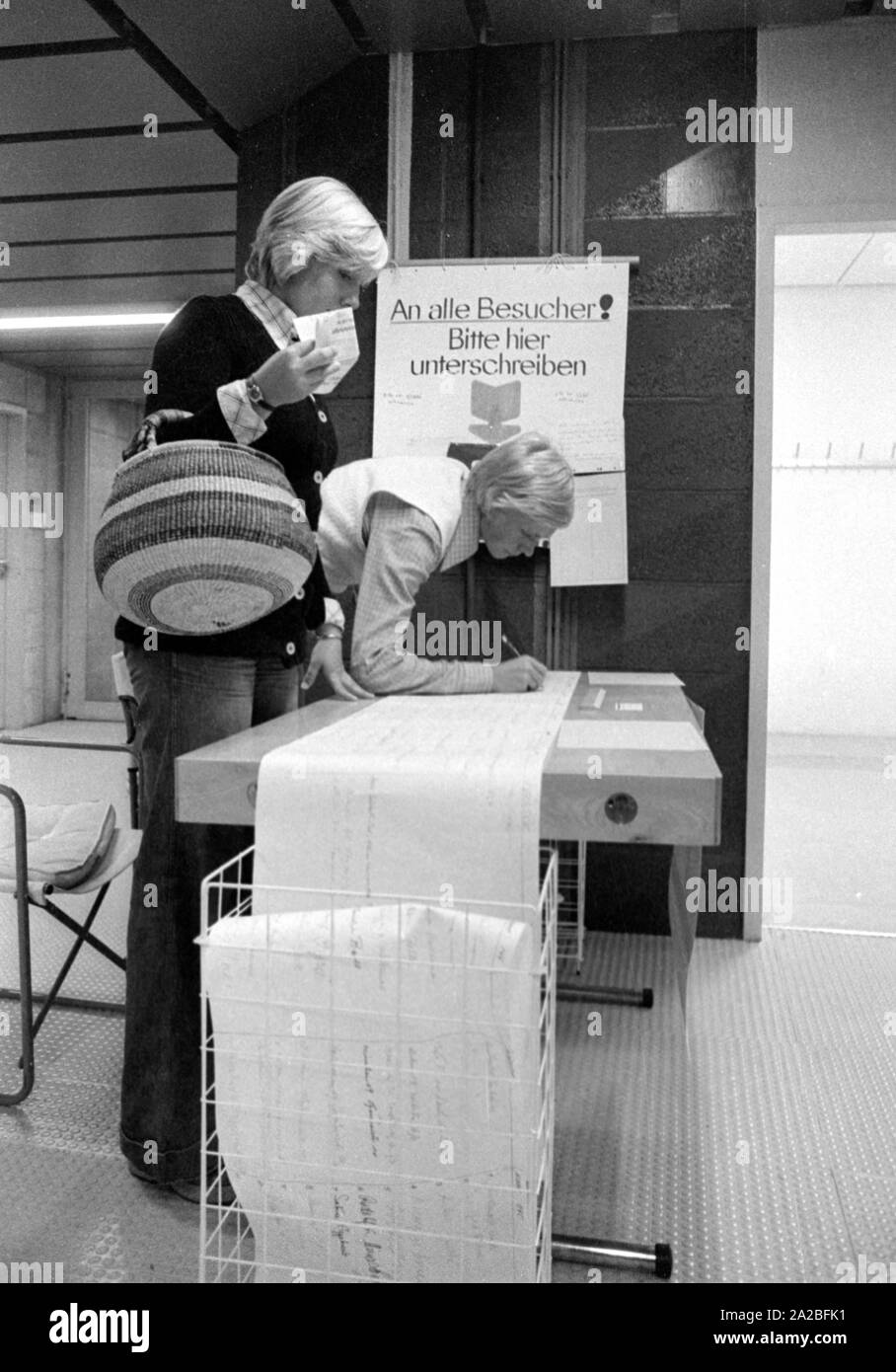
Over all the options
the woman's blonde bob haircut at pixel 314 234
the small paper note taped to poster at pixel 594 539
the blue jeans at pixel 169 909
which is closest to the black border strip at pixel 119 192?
the small paper note taped to poster at pixel 594 539

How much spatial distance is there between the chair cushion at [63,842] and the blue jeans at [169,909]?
1.23ft

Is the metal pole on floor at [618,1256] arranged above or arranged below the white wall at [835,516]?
below

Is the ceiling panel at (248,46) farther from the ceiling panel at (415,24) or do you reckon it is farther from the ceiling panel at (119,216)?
the ceiling panel at (119,216)

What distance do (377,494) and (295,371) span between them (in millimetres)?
540

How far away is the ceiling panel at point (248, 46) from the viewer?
2.59 metres

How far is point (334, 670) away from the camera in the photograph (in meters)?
1.80

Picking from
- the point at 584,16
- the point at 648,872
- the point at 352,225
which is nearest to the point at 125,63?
the point at 584,16

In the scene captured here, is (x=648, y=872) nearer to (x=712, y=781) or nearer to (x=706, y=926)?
(x=706, y=926)

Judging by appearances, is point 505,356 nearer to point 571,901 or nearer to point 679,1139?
point 571,901

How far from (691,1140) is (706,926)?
1.13m

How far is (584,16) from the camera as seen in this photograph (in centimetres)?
270

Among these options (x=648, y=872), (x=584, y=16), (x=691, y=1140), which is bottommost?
(x=691, y=1140)
